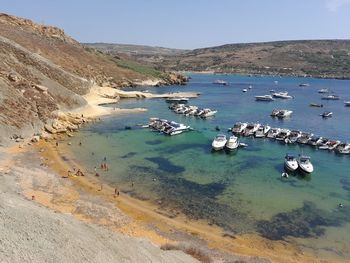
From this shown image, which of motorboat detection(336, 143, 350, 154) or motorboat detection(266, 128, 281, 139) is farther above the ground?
motorboat detection(266, 128, 281, 139)

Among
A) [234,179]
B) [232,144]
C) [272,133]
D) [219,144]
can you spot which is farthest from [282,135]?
[234,179]

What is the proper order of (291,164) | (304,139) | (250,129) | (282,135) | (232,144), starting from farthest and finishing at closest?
1. (250,129)
2. (282,135)
3. (304,139)
4. (232,144)
5. (291,164)

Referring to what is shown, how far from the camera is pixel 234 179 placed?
48.8 metres

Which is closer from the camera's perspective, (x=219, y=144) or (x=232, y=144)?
(x=219, y=144)

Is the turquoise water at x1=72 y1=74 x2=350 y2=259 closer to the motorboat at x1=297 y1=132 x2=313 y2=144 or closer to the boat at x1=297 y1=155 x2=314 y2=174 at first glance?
the boat at x1=297 y1=155 x2=314 y2=174

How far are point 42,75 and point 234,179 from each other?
5472 cm

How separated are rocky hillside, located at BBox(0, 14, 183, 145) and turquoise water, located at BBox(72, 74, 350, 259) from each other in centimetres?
950

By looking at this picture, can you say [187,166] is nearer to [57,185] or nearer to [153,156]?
[153,156]

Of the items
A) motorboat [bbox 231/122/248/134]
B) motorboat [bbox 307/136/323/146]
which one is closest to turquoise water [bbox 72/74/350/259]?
motorboat [bbox 307/136/323/146]

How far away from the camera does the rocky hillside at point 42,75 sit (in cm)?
6538

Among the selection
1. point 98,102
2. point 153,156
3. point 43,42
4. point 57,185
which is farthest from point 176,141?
point 43,42

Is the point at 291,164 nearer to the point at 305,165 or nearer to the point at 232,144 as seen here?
the point at 305,165

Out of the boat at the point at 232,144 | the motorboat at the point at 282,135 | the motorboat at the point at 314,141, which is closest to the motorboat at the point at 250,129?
the motorboat at the point at 282,135

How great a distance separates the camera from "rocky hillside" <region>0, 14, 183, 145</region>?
214ft
